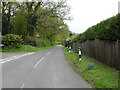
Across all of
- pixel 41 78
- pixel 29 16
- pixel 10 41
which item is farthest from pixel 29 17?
pixel 41 78

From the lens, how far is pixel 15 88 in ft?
16.9

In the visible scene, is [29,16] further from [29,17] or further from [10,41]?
[10,41]

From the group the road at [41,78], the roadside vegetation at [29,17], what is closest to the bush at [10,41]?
the roadside vegetation at [29,17]

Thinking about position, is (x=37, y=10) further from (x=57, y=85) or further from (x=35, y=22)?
(x=57, y=85)

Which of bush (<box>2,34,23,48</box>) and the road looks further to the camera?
bush (<box>2,34,23,48</box>)

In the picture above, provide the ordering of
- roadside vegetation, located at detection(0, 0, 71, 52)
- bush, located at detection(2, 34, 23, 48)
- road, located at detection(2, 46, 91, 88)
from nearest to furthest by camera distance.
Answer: road, located at detection(2, 46, 91, 88) → bush, located at detection(2, 34, 23, 48) → roadside vegetation, located at detection(0, 0, 71, 52)

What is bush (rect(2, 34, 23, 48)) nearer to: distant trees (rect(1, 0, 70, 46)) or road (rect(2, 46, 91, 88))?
distant trees (rect(1, 0, 70, 46))

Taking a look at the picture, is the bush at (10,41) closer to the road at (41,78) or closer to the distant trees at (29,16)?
the distant trees at (29,16)

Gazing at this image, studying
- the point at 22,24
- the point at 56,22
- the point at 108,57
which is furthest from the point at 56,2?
the point at 108,57

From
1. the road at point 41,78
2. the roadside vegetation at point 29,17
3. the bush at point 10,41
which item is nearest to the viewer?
the road at point 41,78

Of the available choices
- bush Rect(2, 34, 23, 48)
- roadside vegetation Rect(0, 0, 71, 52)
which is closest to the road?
bush Rect(2, 34, 23, 48)

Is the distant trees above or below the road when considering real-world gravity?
above

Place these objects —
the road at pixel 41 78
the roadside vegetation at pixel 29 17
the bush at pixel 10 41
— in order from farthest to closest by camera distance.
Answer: the roadside vegetation at pixel 29 17 < the bush at pixel 10 41 < the road at pixel 41 78

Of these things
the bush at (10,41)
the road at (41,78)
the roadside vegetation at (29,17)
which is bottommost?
the road at (41,78)
